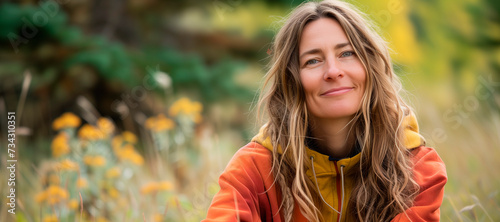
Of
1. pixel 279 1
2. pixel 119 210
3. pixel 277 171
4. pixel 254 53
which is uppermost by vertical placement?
pixel 279 1

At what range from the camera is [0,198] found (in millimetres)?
2883

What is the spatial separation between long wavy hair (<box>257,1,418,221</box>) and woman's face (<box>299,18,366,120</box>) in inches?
1.1

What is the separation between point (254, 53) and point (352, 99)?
329 centimetres

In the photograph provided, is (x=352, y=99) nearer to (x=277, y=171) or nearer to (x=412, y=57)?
(x=277, y=171)

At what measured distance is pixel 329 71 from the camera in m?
1.74

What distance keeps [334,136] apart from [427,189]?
369 millimetres

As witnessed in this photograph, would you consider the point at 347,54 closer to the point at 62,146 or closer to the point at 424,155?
the point at 424,155

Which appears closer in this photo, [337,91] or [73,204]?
[337,91]

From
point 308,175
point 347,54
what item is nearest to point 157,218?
point 308,175

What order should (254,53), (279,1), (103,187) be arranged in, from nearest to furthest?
(103,187), (279,1), (254,53)

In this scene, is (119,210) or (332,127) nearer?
(332,127)

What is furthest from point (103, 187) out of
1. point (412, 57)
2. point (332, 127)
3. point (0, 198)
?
point (412, 57)

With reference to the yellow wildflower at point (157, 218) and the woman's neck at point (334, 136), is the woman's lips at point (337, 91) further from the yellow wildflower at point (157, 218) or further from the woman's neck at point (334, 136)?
the yellow wildflower at point (157, 218)

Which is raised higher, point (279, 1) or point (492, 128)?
point (279, 1)
